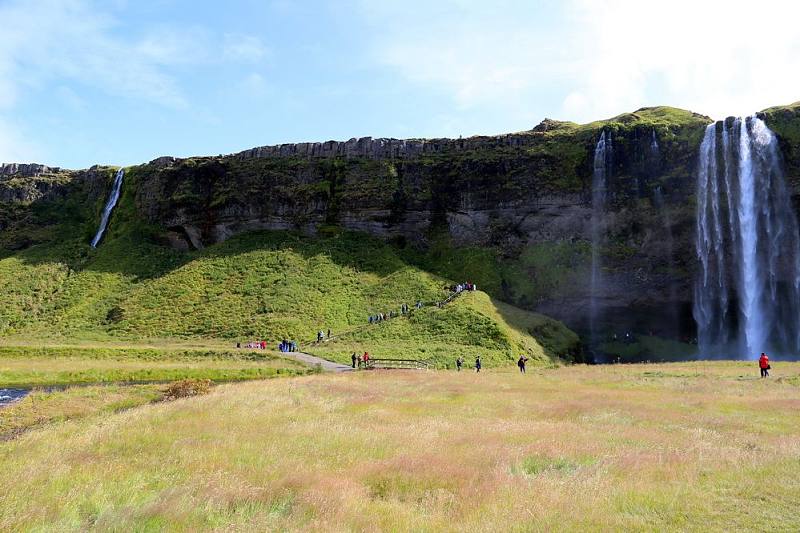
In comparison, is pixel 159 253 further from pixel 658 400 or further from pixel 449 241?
pixel 658 400

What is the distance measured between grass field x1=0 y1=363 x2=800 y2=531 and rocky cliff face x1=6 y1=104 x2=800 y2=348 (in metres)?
43.2

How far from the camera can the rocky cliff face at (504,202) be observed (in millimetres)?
62375

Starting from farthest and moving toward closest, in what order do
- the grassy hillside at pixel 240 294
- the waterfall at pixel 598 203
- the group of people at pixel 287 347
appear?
the waterfall at pixel 598 203, the grassy hillside at pixel 240 294, the group of people at pixel 287 347

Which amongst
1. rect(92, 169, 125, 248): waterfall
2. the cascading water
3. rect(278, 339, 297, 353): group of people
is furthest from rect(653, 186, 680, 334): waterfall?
rect(92, 169, 125, 248): waterfall

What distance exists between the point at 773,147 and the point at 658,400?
4696 cm

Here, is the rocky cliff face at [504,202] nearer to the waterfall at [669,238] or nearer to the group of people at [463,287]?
the waterfall at [669,238]

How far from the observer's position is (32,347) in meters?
46.1

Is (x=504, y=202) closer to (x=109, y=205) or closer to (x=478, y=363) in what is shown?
(x=478, y=363)

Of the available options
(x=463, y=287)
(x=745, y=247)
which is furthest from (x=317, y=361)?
(x=745, y=247)

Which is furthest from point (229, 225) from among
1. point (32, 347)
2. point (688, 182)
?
point (688, 182)

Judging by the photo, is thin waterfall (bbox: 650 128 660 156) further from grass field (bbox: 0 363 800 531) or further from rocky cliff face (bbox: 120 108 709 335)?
grass field (bbox: 0 363 800 531)

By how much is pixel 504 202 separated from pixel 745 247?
94.8 feet

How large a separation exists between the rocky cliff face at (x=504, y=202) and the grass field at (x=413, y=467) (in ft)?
142

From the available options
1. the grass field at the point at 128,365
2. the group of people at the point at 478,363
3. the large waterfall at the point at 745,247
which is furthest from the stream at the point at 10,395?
the large waterfall at the point at 745,247
